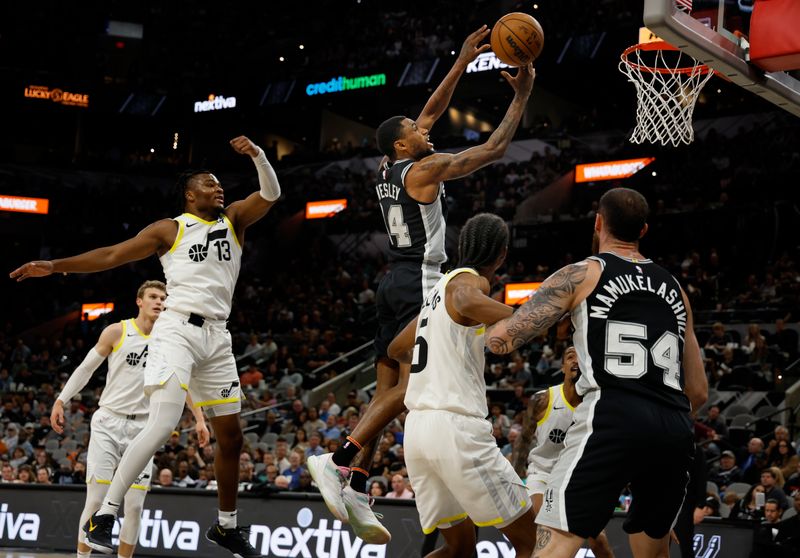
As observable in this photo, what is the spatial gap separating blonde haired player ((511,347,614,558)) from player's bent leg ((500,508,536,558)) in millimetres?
2262

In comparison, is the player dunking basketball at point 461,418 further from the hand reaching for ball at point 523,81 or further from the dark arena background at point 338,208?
the hand reaching for ball at point 523,81

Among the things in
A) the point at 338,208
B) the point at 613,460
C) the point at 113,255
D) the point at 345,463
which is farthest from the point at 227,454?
the point at 338,208

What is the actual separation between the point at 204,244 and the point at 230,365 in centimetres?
86

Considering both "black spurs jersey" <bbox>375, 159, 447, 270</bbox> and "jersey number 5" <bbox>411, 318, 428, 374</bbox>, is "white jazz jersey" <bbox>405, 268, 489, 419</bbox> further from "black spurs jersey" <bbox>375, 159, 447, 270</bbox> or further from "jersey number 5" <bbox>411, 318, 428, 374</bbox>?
"black spurs jersey" <bbox>375, 159, 447, 270</bbox>

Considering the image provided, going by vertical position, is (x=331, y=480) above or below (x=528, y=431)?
below

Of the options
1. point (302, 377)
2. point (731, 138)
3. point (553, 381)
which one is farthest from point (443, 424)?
point (731, 138)

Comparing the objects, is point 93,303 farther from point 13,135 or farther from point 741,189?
point 741,189

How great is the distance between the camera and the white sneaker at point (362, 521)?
18.7ft

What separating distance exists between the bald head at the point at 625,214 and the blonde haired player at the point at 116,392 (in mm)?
4947

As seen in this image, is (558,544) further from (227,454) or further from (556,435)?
(556,435)

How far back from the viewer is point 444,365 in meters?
5.12

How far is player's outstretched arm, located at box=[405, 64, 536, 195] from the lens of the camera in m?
5.90

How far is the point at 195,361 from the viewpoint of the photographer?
21.7 feet

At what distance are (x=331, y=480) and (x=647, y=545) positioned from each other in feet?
6.23
